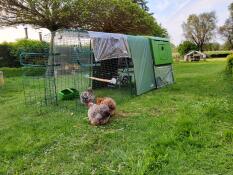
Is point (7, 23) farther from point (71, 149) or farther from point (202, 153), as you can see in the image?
point (202, 153)

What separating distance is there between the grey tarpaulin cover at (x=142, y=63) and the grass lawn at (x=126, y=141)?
1919 mm

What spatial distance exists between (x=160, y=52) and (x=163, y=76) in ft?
2.61

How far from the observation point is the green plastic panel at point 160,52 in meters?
9.21

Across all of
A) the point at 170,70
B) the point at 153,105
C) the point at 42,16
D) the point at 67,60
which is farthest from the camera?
the point at 42,16

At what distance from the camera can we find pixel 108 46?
747cm

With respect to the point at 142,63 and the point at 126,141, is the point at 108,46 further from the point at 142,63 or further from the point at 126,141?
the point at 126,141

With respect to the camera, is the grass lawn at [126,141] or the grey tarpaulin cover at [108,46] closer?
the grass lawn at [126,141]

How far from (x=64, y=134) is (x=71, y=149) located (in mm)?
663

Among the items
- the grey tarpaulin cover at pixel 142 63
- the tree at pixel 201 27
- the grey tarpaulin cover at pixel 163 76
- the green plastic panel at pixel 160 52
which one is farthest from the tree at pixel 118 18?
the tree at pixel 201 27

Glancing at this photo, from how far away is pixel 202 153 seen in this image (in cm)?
355

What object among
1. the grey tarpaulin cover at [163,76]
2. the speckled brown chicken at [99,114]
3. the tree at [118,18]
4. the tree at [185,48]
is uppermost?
the tree at [118,18]

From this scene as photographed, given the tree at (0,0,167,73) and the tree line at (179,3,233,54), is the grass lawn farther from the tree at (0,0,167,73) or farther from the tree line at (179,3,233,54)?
the tree line at (179,3,233,54)

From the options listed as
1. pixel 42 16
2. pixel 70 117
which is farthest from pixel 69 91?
pixel 42 16

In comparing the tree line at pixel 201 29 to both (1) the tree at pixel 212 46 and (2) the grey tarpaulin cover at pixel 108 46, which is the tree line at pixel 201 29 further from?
(2) the grey tarpaulin cover at pixel 108 46
